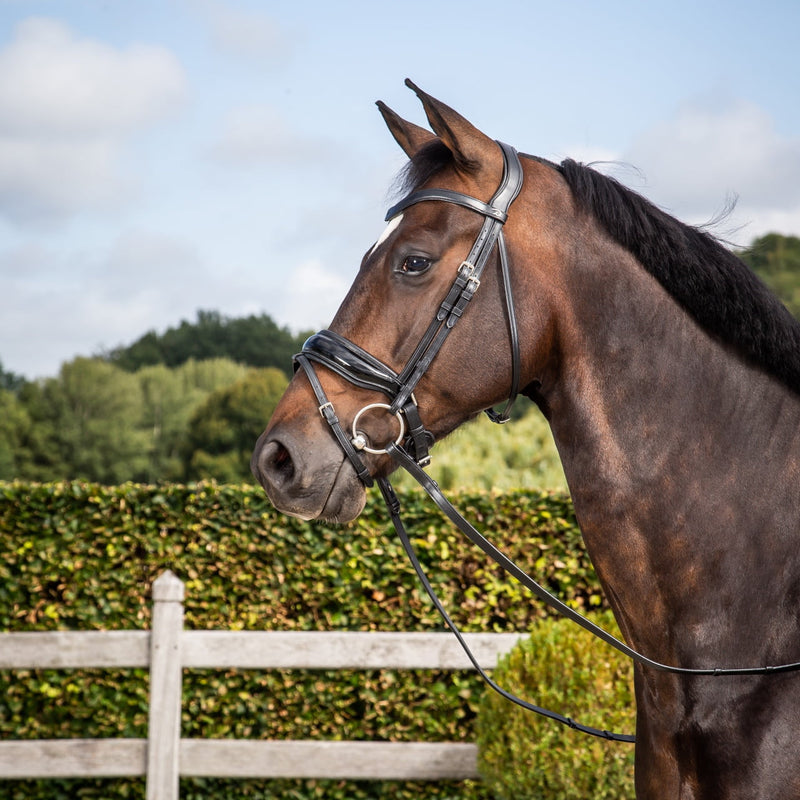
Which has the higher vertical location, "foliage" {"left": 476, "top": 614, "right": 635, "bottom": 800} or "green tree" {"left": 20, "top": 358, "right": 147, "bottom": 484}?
"green tree" {"left": 20, "top": 358, "right": 147, "bottom": 484}

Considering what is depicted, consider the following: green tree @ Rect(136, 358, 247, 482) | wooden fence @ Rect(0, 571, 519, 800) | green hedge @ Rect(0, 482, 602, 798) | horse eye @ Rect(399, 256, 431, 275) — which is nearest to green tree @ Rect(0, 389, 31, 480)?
green tree @ Rect(136, 358, 247, 482)

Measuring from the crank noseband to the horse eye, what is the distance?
8 centimetres

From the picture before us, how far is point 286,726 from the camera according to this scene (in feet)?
19.0

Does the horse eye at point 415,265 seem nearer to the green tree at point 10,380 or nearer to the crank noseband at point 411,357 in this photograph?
the crank noseband at point 411,357

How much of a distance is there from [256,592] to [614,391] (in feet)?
14.6

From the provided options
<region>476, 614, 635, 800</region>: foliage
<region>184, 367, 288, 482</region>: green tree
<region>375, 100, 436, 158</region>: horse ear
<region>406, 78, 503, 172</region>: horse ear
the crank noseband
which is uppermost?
<region>184, 367, 288, 482</region>: green tree

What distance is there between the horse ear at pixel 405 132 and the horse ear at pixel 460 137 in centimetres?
30

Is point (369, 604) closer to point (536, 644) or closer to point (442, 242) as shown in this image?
point (536, 644)

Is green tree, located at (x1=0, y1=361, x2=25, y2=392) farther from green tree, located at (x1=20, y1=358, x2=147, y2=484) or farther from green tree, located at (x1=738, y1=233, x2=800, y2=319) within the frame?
green tree, located at (x1=738, y1=233, x2=800, y2=319)

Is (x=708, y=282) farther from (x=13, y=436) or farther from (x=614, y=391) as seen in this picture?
(x=13, y=436)

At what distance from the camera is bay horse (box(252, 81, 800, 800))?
1918mm

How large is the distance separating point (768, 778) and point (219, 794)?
4.90 m

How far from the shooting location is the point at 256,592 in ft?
19.5

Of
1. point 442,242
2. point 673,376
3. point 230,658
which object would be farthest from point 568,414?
point 230,658
